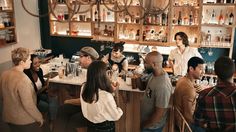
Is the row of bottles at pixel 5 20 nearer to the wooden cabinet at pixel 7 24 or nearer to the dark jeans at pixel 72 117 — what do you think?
the wooden cabinet at pixel 7 24

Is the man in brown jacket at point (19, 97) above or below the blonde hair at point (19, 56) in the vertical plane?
below

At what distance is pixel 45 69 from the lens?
17.2 feet

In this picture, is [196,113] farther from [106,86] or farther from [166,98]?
[106,86]

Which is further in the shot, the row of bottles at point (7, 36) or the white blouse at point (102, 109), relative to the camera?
the row of bottles at point (7, 36)

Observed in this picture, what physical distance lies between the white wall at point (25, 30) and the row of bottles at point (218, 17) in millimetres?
3975

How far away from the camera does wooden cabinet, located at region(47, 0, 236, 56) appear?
558 cm

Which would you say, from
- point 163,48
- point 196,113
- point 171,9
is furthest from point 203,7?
point 196,113

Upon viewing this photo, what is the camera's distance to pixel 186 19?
5.78m

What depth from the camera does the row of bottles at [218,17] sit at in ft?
18.1

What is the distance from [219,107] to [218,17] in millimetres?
3823

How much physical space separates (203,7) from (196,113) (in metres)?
3.82

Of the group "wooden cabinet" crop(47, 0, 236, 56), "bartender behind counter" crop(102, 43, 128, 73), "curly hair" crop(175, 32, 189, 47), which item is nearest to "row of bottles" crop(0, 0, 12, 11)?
"wooden cabinet" crop(47, 0, 236, 56)

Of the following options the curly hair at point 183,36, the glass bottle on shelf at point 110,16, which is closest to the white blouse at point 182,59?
Result: the curly hair at point 183,36

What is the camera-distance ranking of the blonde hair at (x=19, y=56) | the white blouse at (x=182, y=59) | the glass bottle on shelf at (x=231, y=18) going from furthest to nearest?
the glass bottle on shelf at (x=231, y=18) < the white blouse at (x=182, y=59) < the blonde hair at (x=19, y=56)
